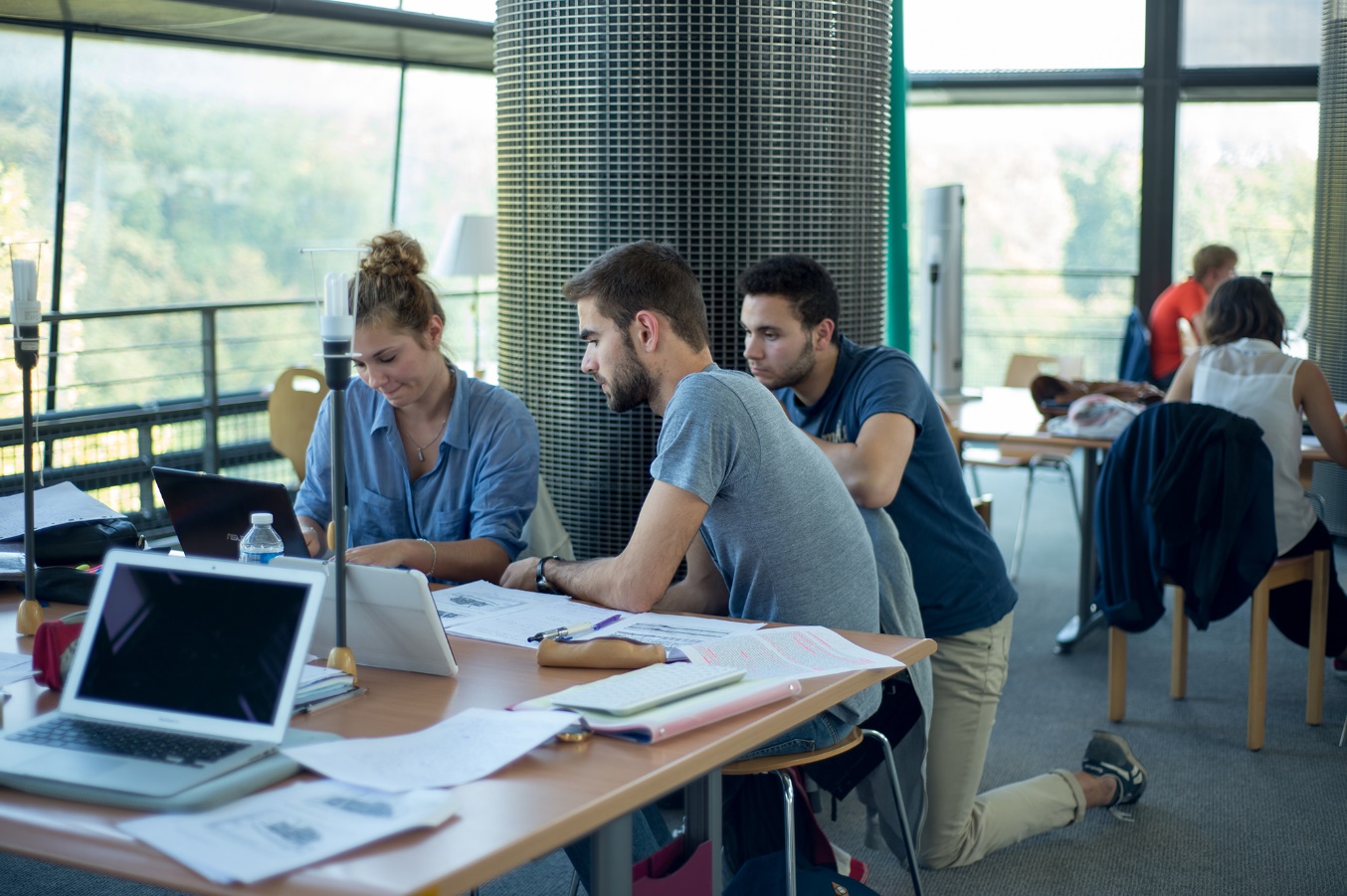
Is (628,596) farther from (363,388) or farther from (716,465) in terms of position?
(363,388)

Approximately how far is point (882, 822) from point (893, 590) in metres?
0.55

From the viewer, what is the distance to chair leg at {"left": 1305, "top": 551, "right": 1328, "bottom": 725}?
12.6 feet

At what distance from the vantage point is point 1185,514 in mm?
3639

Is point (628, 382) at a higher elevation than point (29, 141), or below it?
below

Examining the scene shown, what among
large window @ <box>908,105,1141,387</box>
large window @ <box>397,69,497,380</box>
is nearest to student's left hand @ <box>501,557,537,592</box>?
large window @ <box>397,69,497,380</box>

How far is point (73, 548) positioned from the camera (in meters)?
2.56

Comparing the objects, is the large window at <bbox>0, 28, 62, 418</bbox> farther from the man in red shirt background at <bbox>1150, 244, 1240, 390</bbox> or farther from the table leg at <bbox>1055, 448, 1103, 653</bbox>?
the man in red shirt background at <bbox>1150, 244, 1240, 390</bbox>

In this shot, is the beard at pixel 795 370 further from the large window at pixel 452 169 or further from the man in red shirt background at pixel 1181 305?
the large window at pixel 452 169

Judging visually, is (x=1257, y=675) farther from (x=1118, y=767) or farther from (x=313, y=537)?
(x=313, y=537)

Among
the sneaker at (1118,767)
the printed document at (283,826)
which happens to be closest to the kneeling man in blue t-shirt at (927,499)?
the sneaker at (1118,767)

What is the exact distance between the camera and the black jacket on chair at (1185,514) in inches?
139

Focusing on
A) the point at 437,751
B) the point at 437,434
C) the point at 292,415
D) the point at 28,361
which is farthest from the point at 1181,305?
the point at 437,751

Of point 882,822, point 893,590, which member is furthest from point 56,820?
point 882,822

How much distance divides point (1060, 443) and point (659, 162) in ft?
5.66
